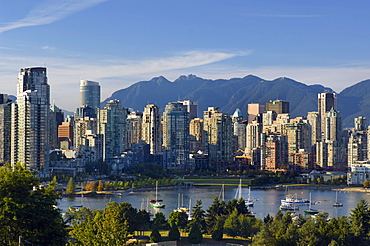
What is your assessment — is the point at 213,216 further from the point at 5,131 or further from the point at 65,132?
the point at 65,132

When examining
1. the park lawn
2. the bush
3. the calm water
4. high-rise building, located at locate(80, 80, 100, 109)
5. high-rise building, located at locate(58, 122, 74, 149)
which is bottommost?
the calm water

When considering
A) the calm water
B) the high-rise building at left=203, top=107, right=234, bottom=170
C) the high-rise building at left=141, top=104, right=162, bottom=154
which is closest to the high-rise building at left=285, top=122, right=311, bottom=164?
the high-rise building at left=203, top=107, right=234, bottom=170

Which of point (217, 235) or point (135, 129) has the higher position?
point (135, 129)

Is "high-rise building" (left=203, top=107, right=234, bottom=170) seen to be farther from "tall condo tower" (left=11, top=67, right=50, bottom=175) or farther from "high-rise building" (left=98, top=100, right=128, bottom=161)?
"tall condo tower" (left=11, top=67, right=50, bottom=175)

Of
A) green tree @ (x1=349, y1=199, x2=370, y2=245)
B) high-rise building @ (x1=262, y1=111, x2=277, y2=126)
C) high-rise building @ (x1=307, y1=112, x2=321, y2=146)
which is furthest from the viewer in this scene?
high-rise building @ (x1=262, y1=111, x2=277, y2=126)

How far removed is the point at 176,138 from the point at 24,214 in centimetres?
5968

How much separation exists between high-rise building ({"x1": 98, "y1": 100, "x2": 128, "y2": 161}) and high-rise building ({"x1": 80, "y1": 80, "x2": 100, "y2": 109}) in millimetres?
→ 53632

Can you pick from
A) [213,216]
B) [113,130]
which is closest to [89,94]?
[113,130]

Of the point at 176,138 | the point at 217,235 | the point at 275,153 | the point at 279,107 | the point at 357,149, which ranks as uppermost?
the point at 279,107

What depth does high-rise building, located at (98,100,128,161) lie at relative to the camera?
227 ft

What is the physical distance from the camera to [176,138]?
236 ft

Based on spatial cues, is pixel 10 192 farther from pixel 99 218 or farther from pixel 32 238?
pixel 99 218

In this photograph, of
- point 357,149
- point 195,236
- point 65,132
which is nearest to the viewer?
point 195,236

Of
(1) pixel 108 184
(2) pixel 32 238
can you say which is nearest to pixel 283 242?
(2) pixel 32 238
